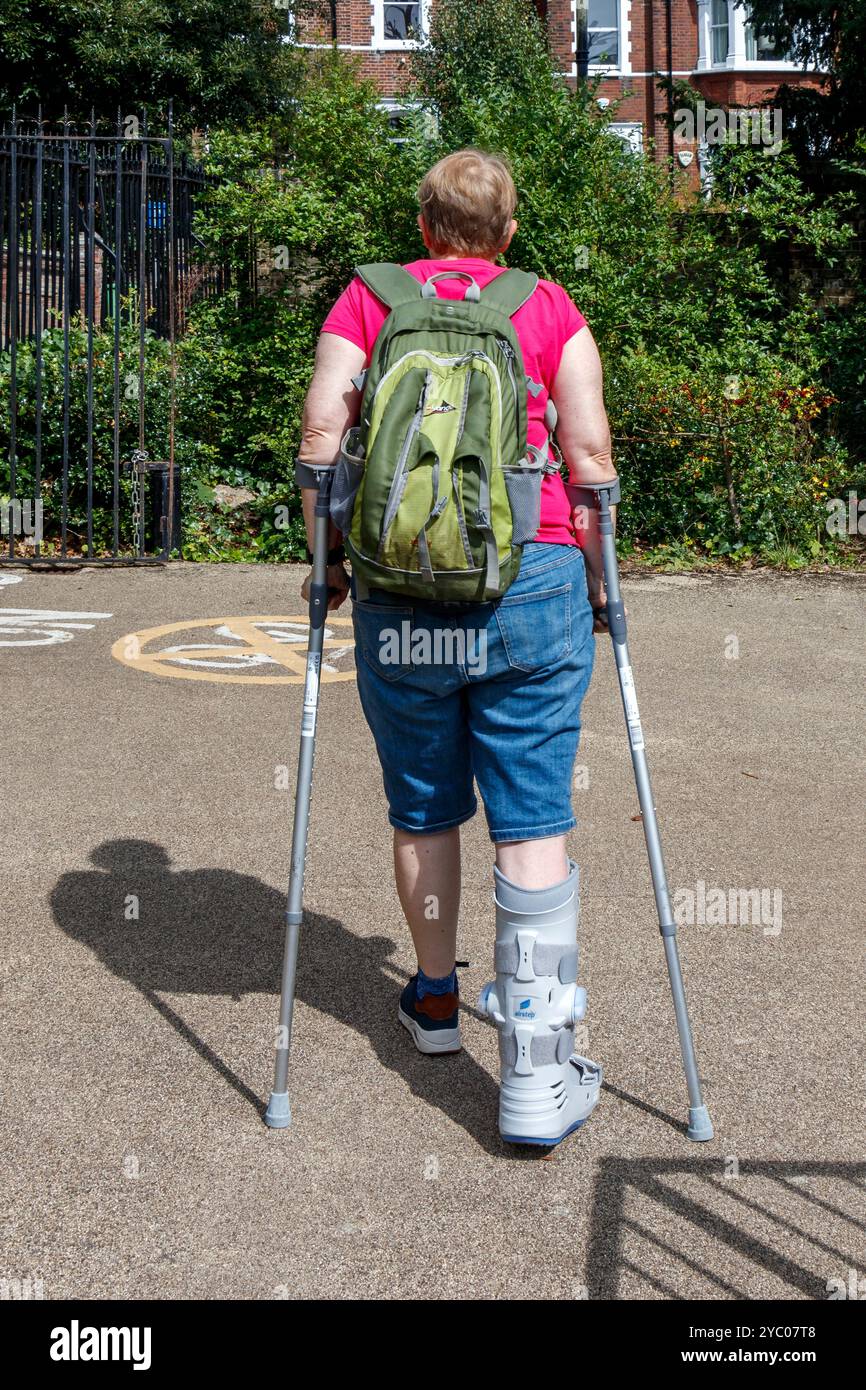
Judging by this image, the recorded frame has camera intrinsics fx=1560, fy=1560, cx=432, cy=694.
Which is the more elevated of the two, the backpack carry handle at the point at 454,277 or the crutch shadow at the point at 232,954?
the backpack carry handle at the point at 454,277

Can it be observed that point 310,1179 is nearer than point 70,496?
Yes

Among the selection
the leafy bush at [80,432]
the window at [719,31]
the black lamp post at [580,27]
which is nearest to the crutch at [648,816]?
the leafy bush at [80,432]

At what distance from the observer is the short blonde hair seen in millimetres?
3258

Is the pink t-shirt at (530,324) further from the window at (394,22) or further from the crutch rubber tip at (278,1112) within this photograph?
the window at (394,22)

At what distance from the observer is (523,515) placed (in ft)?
10.4

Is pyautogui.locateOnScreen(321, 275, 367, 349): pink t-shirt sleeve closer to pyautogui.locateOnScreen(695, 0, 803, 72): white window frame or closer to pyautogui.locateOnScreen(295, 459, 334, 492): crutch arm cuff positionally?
pyautogui.locateOnScreen(295, 459, 334, 492): crutch arm cuff

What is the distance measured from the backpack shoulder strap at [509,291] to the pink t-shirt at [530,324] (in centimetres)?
2

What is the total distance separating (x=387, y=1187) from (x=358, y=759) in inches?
133

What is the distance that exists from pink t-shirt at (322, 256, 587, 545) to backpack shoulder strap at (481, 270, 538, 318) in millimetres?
22

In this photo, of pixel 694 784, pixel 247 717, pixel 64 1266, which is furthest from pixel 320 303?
pixel 64 1266

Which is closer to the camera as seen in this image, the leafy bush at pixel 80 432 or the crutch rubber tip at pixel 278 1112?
the crutch rubber tip at pixel 278 1112

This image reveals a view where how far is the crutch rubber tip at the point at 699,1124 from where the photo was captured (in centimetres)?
342

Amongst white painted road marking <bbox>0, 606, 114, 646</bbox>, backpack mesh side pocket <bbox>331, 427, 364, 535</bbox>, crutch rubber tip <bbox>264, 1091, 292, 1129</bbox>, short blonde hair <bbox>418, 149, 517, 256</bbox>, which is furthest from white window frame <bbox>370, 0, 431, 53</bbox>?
crutch rubber tip <bbox>264, 1091, 292, 1129</bbox>

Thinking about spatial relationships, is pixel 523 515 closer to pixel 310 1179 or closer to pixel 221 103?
pixel 310 1179
